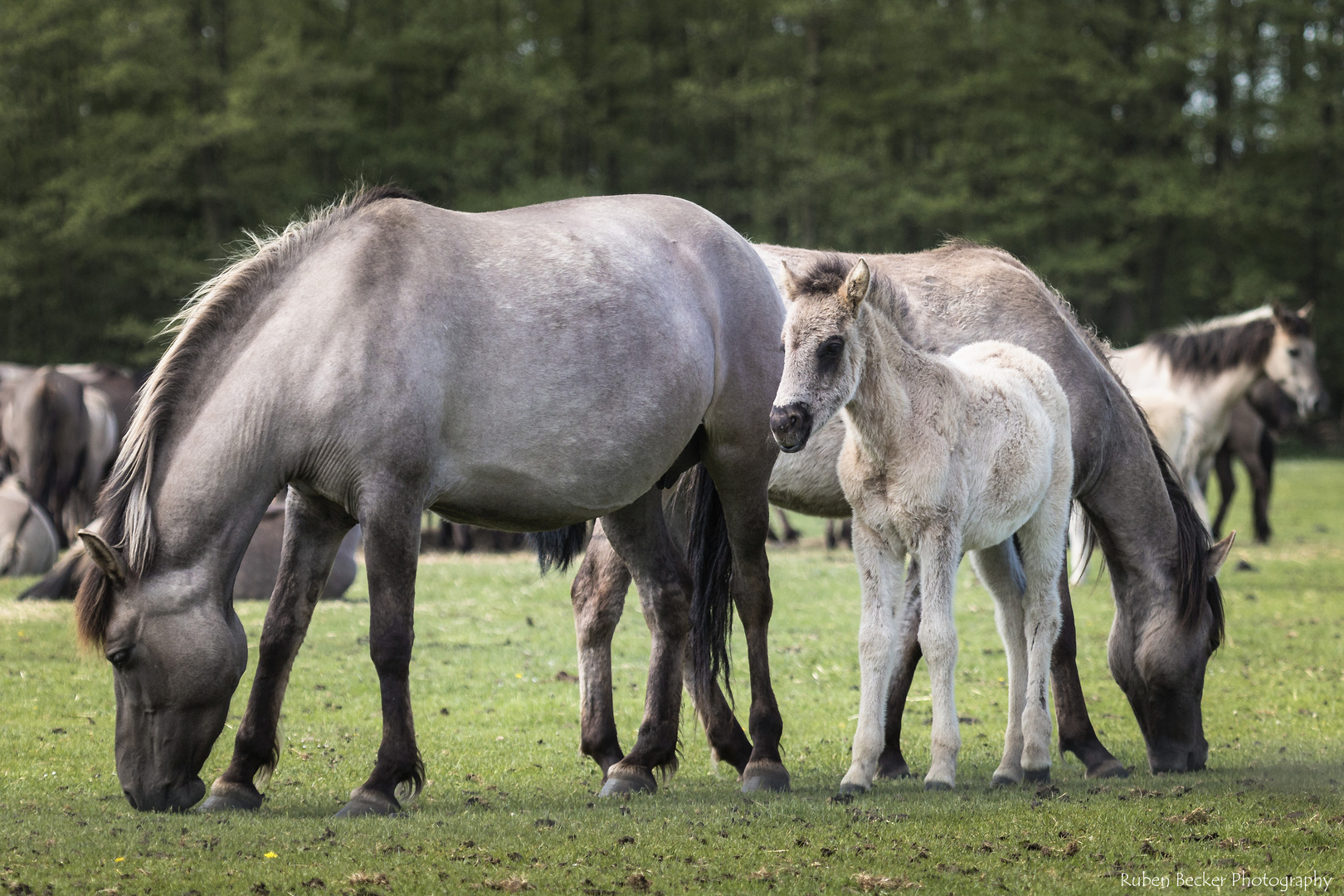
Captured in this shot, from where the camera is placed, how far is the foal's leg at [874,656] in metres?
5.74

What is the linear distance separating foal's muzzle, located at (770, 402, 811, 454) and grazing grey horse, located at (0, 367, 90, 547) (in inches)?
578

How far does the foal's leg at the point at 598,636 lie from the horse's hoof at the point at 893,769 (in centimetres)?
135

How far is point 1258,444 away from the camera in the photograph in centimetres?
2048

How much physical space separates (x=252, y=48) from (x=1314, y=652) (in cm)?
4255

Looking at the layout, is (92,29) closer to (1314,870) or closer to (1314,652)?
(1314,652)

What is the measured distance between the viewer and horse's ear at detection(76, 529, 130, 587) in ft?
16.6

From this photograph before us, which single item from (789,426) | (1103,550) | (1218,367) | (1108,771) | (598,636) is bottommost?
(1108,771)

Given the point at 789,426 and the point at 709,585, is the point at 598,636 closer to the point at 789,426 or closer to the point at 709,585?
the point at 709,585

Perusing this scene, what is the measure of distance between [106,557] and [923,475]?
3463mm

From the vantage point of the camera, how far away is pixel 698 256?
21.7ft

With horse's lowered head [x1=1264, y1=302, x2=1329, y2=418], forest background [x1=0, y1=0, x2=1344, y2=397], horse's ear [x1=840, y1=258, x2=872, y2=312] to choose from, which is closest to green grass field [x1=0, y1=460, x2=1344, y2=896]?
horse's ear [x1=840, y1=258, x2=872, y2=312]

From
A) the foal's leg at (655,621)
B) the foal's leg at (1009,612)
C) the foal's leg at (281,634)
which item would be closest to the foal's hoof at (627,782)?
the foal's leg at (655,621)

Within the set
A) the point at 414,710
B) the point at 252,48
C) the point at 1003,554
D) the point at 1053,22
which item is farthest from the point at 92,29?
the point at 1003,554

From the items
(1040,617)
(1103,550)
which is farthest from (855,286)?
(1103,550)
